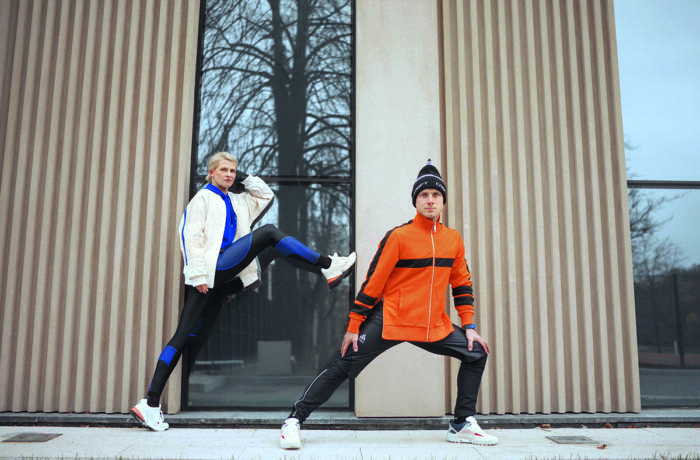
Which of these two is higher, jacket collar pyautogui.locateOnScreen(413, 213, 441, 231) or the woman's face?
the woman's face

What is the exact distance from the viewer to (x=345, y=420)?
4.16m

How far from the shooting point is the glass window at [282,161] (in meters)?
4.56

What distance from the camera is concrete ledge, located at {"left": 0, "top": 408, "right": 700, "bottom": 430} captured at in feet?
13.6

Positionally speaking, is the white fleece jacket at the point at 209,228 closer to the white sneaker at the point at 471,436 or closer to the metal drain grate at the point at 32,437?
the metal drain grate at the point at 32,437

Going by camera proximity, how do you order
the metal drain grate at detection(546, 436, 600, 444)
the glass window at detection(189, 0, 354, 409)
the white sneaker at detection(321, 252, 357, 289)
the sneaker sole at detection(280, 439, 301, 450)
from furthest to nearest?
the glass window at detection(189, 0, 354, 409), the white sneaker at detection(321, 252, 357, 289), the metal drain grate at detection(546, 436, 600, 444), the sneaker sole at detection(280, 439, 301, 450)

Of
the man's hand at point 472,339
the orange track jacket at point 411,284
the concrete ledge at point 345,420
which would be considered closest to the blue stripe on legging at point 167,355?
the concrete ledge at point 345,420

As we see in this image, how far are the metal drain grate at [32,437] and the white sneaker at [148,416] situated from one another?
54cm

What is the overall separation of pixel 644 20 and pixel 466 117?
2312mm

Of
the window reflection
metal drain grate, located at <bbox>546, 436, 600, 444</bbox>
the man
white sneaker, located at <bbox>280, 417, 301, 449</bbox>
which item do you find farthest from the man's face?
the window reflection

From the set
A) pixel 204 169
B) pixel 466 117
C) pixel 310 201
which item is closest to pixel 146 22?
pixel 204 169

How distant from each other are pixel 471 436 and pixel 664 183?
325cm

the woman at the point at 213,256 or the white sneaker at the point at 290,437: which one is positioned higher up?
the woman at the point at 213,256

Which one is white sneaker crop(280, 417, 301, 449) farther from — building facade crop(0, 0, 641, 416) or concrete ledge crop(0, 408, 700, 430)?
building facade crop(0, 0, 641, 416)

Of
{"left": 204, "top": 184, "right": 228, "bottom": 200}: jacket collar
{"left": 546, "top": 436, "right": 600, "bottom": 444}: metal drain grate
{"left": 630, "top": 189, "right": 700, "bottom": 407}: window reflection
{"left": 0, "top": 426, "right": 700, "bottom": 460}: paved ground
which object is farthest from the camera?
{"left": 630, "top": 189, "right": 700, "bottom": 407}: window reflection
